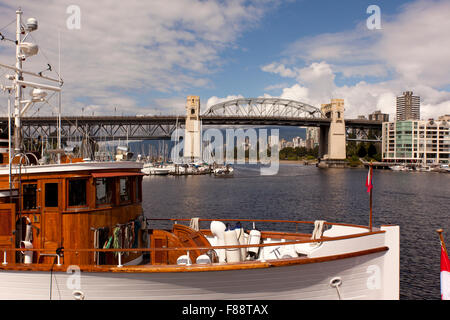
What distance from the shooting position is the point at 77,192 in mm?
8445

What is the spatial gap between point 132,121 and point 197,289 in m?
126

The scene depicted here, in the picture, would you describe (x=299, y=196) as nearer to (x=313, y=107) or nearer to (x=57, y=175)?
(x=57, y=175)

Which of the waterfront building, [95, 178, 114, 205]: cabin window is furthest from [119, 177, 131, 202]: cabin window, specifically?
the waterfront building

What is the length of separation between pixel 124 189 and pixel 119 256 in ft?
6.91

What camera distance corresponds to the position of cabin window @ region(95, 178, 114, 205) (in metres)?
8.66

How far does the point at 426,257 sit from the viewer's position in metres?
17.9

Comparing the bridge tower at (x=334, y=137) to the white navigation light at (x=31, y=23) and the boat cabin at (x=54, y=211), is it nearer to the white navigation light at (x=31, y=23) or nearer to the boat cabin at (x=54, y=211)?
the white navigation light at (x=31, y=23)

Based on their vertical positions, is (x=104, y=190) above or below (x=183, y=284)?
above

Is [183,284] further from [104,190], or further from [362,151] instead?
[362,151]

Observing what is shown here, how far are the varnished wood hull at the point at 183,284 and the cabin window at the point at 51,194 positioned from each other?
59.4 inches

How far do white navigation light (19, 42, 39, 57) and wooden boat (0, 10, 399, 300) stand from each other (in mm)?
525

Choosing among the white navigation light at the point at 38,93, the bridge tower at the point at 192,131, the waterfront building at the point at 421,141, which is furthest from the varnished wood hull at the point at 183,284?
the waterfront building at the point at 421,141

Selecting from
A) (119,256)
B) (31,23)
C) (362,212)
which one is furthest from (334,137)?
(119,256)

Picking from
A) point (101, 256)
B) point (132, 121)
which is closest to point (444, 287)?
point (101, 256)
